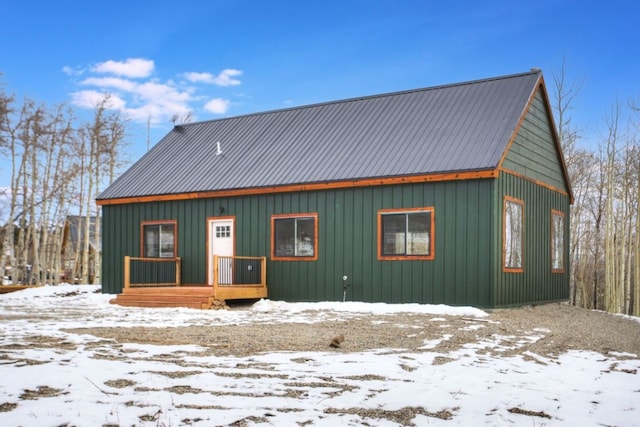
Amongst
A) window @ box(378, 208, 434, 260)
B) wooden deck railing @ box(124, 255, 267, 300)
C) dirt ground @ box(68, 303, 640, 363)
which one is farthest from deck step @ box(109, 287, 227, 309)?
window @ box(378, 208, 434, 260)

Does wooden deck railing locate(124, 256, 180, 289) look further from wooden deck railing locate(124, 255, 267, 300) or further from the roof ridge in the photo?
the roof ridge

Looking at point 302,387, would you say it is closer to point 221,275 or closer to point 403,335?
point 403,335

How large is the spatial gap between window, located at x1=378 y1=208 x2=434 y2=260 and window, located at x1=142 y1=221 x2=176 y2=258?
598cm

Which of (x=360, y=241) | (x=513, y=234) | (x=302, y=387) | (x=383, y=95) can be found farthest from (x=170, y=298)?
(x=302, y=387)

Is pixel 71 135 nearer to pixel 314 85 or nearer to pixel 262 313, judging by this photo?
pixel 314 85

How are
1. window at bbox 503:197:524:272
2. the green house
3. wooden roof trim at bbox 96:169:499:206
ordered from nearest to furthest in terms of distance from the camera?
wooden roof trim at bbox 96:169:499:206 < the green house < window at bbox 503:197:524:272

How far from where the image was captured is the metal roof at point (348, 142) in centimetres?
1429

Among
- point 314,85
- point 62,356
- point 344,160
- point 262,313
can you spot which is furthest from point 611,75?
point 62,356

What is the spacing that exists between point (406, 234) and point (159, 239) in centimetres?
701

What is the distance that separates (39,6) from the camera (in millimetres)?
17484

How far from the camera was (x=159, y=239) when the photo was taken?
17.7 meters

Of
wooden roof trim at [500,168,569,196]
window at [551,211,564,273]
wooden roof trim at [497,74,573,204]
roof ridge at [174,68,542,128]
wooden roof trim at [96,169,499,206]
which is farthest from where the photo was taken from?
window at [551,211,564,273]

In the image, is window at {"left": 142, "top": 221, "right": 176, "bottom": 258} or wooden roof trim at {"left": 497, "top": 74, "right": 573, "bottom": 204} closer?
wooden roof trim at {"left": 497, "top": 74, "right": 573, "bottom": 204}

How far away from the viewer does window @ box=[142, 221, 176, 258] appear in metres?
17.4
